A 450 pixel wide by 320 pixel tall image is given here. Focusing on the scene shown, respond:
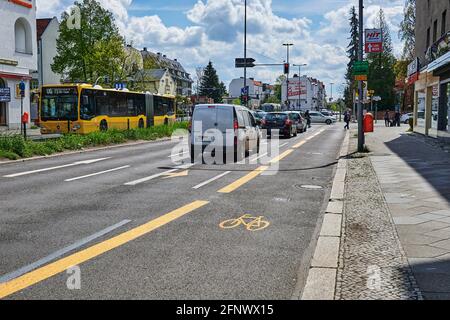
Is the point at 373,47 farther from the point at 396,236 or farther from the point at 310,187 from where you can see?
the point at 396,236

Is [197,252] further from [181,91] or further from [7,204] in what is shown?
[181,91]

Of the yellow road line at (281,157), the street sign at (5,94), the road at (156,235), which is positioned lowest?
the road at (156,235)

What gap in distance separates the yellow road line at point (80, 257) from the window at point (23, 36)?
38.3 metres

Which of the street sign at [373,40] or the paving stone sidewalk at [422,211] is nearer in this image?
the paving stone sidewalk at [422,211]

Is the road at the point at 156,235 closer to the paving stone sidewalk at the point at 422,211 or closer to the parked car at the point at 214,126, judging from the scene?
the paving stone sidewalk at the point at 422,211

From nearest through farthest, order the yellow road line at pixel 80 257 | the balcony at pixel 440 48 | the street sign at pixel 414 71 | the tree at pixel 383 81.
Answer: the yellow road line at pixel 80 257 → the balcony at pixel 440 48 → the street sign at pixel 414 71 → the tree at pixel 383 81

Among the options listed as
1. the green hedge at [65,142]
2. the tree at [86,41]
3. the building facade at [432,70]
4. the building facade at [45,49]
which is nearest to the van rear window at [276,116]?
the green hedge at [65,142]

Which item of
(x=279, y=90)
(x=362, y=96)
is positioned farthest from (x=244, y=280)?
(x=279, y=90)

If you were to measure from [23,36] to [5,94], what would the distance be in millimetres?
7085

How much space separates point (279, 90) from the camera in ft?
552

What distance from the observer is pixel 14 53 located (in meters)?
39.0

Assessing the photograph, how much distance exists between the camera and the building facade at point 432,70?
22.7 meters

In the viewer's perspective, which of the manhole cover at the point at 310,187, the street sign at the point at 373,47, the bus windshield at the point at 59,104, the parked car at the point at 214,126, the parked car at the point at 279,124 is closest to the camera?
the manhole cover at the point at 310,187

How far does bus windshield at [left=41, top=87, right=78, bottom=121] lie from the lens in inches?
1022
